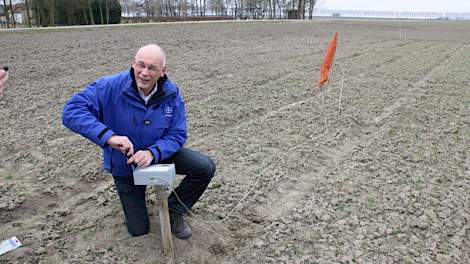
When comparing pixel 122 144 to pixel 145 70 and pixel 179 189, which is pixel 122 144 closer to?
pixel 145 70

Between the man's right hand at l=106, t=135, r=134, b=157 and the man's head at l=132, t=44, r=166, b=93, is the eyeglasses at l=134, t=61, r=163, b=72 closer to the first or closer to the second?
the man's head at l=132, t=44, r=166, b=93

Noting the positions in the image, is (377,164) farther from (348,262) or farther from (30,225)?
(30,225)

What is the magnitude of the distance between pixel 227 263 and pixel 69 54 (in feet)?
39.8

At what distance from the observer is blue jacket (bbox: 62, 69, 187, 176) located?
3145 mm

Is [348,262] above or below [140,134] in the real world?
below

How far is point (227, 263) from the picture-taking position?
11.1 feet

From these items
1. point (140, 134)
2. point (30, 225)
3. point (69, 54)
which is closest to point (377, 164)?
point (140, 134)

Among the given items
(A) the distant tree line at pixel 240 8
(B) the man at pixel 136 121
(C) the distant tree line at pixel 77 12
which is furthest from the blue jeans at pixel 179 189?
(A) the distant tree line at pixel 240 8

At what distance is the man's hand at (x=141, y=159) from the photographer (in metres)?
2.97

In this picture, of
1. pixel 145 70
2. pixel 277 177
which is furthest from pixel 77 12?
pixel 145 70

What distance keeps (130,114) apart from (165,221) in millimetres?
841

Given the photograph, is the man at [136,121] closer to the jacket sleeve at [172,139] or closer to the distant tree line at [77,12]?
the jacket sleeve at [172,139]

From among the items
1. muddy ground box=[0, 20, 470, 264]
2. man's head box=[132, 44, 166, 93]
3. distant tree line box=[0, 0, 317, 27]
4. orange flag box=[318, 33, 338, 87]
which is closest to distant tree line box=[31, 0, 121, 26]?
distant tree line box=[0, 0, 317, 27]

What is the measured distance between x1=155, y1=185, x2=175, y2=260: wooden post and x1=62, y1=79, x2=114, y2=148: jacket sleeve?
1.73 feet
